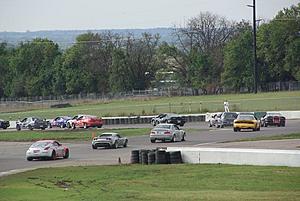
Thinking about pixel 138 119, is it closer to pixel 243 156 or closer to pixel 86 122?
pixel 86 122

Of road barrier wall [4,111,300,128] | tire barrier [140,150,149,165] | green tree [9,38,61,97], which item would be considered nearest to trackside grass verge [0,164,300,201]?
tire barrier [140,150,149,165]

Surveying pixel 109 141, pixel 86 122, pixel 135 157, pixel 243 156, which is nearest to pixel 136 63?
pixel 86 122

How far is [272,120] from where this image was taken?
7625 centimetres

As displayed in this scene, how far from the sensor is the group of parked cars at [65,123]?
82875 mm

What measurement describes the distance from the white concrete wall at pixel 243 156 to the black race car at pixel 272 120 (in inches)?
1499

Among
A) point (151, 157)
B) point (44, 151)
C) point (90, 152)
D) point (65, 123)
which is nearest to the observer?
point (151, 157)

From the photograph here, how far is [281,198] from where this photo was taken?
23500 mm

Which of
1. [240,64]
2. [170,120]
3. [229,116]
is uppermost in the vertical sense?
[240,64]

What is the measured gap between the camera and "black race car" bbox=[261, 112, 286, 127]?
75.5 metres

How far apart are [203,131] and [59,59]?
8922 centimetres

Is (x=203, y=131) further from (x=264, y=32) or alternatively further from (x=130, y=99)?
(x=130, y=99)

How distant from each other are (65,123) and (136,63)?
72.4 metres

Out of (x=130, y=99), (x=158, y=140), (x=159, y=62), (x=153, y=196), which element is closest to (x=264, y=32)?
(x=130, y=99)

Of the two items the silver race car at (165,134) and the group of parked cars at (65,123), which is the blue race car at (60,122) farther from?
the silver race car at (165,134)
